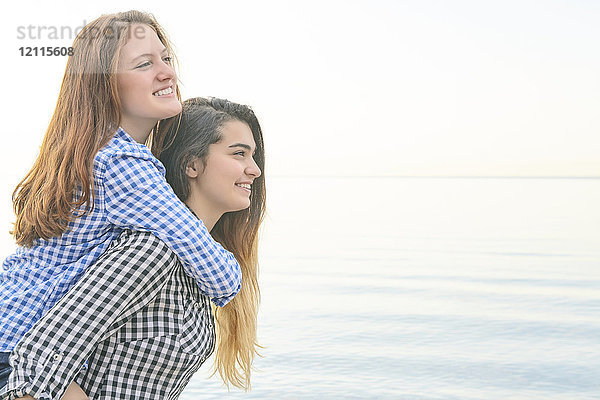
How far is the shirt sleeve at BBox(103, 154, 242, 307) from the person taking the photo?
183 centimetres

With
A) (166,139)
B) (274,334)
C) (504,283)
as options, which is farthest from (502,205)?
(166,139)

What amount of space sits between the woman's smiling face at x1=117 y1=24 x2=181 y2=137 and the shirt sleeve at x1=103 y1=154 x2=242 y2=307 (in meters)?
0.21

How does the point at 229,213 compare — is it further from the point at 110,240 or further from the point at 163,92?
the point at 110,240

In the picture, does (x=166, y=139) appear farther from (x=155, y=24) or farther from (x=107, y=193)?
(x=107, y=193)

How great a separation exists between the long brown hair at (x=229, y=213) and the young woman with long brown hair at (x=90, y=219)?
20 cm

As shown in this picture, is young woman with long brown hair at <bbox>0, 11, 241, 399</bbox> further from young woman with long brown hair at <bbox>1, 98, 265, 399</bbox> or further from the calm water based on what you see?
the calm water

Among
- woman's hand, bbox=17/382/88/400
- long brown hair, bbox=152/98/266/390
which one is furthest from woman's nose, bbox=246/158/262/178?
woman's hand, bbox=17/382/88/400

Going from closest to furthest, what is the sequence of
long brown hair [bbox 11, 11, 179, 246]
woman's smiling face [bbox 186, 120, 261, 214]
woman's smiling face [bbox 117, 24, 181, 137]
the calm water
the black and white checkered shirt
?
the black and white checkered shirt
long brown hair [bbox 11, 11, 179, 246]
woman's smiling face [bbox 117, 24, 181, 137]
woman's smiling face [bbox 186, 120, 261, 214]
the calm water

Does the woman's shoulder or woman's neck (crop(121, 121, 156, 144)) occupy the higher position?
woman's neck (crop(121, 121, 156, 144))

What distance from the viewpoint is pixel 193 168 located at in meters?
2.23

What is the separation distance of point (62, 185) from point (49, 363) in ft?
1.35

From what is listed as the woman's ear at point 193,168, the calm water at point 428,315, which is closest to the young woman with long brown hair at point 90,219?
the woman's ear at point 193,168

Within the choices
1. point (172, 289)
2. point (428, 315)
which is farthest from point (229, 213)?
point (428, 315)

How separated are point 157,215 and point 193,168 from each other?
1.37ft
